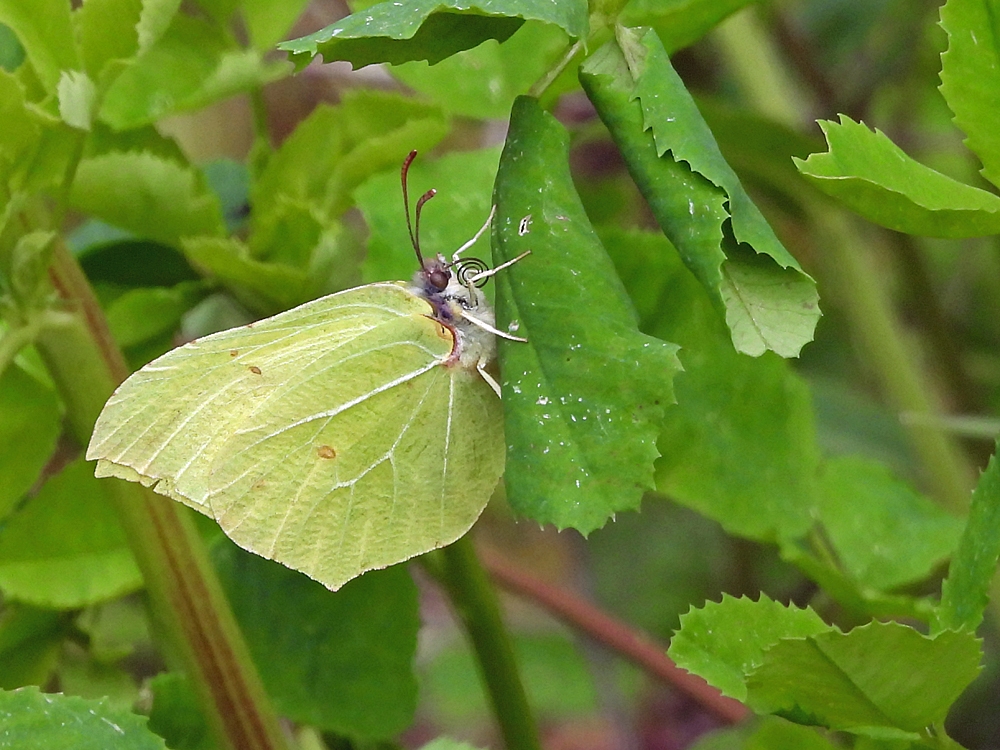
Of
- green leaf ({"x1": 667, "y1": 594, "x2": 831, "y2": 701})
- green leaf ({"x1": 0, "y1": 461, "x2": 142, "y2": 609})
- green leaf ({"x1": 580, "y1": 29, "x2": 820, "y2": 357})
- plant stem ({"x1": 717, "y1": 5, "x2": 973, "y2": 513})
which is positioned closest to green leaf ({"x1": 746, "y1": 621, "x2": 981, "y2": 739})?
green leaf ({"x1": 667, "y1": 594, "x2": 831, "y2": 701})

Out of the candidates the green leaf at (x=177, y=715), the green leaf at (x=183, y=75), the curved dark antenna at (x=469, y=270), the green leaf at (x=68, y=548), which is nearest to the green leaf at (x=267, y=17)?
the green leaf at (x=183, y=75)

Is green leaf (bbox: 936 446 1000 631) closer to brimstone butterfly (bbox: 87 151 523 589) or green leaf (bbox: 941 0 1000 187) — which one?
green leaf (bbox: 941 0 1000 187)

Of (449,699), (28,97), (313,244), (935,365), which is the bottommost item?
(449,699)

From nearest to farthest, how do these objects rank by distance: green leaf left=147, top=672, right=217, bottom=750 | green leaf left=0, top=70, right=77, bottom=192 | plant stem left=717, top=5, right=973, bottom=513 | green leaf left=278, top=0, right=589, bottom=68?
green leaf left=278, top=0, right=589, bottom=68
green leaf left=0, top=70, right=77, bottom=192
green leaf left=147, top=672, right=217, bottom=750
plant stem left=717, top=5, right=973, bottom=513

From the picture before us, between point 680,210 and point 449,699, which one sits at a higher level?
point 680,210

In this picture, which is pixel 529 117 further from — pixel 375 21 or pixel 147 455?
pixel 147 455

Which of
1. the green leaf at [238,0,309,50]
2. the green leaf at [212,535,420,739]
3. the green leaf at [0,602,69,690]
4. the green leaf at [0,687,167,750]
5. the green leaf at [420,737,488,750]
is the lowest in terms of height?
the green leaf at [212,535,420,739]

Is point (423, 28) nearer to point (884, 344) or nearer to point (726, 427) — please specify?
point (726, 427)

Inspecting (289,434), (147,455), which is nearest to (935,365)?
(289,434)
